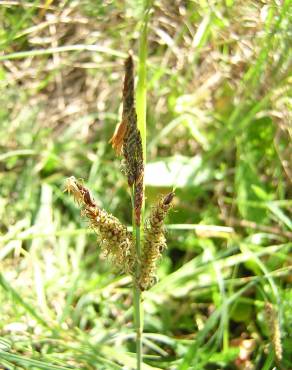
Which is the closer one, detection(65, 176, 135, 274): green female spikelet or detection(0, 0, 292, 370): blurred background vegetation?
detection(65, 176, 135, 274): green female spikelet

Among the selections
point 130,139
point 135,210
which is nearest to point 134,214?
point 135,210

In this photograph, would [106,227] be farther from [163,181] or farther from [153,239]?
[163,181]

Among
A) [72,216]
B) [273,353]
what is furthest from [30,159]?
[273,353]

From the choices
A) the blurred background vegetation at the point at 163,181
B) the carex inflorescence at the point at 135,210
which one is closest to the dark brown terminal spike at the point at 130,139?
the carex inflorescence at the point at 135,210

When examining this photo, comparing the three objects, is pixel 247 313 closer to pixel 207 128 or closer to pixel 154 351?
pixel 154 351

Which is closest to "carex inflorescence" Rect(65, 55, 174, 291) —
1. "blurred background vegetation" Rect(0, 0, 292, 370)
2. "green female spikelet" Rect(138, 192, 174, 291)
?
"green female spikelet" Rect(138, 192, 174, 291)

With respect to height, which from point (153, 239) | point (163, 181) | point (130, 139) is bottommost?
point (153, 239)

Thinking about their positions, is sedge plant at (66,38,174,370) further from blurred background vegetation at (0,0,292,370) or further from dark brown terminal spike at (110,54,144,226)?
blurred background vegetation at (0,0,292,370)
